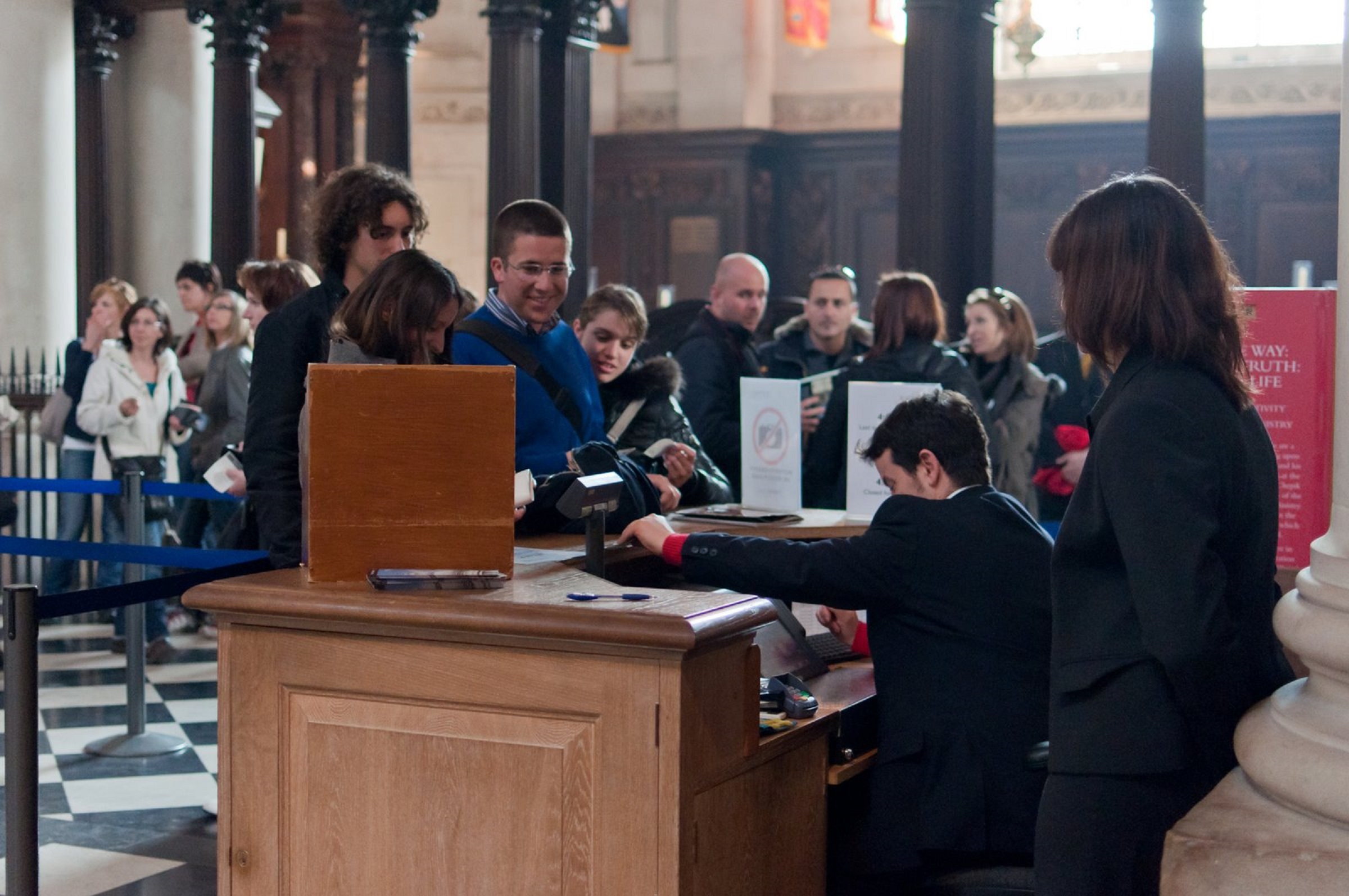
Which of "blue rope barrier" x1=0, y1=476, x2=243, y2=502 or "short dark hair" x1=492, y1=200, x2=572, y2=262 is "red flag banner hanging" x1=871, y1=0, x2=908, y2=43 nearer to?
"blue rope barrier" x1=0, y1=476, x2=243, y2=502

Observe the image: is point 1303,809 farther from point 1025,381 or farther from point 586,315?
point 1025,381

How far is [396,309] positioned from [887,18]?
12.3 meters

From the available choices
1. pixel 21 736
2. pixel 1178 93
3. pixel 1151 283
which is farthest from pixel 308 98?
pixel 1151 283

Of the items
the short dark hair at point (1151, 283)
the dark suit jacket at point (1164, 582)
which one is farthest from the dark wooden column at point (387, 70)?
the dark suit jacket at point (1164, 582)

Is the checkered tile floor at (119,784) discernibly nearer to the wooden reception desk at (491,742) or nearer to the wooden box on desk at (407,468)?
the wooden reception desk at (491,742)

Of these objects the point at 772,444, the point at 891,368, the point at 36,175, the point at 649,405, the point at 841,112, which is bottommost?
the point at 772,444

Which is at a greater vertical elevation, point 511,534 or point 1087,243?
point 1087,243

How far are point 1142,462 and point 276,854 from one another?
5.02ft

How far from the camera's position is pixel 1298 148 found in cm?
1408

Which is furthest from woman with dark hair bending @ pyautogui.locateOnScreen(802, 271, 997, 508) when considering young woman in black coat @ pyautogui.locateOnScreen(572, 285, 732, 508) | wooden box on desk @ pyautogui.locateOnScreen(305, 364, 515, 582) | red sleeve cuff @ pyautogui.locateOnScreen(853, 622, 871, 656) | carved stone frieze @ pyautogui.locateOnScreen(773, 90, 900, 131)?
carved stone frieze @ pyautogui.locateOnScreen(773, 90, 900, 131)

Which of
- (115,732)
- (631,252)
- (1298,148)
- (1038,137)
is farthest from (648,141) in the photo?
(115,732)

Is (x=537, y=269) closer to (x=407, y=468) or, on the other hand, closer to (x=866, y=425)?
(x=407, y=468)

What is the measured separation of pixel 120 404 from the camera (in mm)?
6977

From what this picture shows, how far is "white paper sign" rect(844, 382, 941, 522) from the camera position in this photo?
15.2 feet
